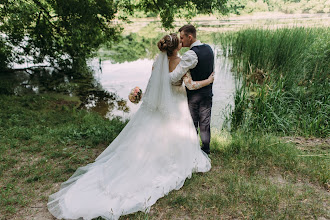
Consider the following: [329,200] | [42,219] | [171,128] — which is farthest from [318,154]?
[42,219]

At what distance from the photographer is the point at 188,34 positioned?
340 centimetres

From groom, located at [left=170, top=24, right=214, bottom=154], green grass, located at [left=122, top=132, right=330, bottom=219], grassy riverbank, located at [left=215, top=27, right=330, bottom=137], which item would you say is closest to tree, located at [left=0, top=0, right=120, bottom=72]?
groom, located at [left=170, top=24, right=214, bottom=154]

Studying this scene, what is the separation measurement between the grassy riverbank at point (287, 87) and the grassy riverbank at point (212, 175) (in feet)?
3.72

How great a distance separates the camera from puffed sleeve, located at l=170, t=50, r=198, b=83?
10.9 ft

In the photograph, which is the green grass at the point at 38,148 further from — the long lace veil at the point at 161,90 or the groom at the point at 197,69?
the groom at the point at 197,69

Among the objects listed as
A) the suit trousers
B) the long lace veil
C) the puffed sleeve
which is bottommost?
the suit trousers

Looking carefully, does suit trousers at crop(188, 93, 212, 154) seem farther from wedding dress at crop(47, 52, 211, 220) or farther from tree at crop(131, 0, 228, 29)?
tree at crop(131, 0, 228, 29)

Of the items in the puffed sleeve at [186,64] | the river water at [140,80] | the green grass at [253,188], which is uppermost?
the puffed sleeve at [186,64]

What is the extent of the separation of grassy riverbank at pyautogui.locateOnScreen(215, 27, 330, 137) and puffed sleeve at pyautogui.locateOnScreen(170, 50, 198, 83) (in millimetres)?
2722

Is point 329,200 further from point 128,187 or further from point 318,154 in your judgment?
point 128,187

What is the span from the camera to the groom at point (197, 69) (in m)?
3.35

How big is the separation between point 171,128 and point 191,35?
1.33 metres

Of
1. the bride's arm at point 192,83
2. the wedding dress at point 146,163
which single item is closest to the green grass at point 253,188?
the wedding dress at point 146,163

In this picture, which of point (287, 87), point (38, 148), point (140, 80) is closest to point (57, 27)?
point (140, 80)
